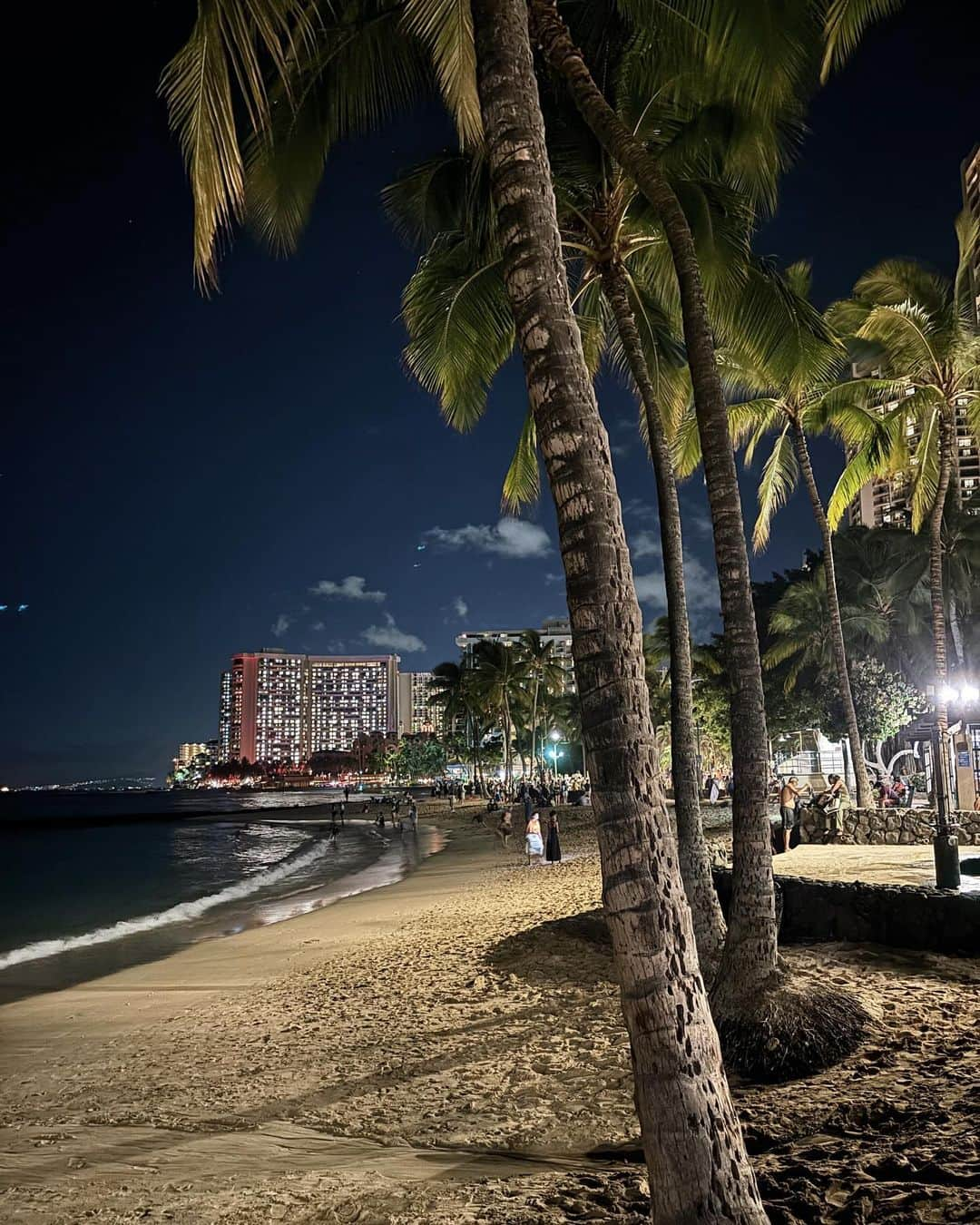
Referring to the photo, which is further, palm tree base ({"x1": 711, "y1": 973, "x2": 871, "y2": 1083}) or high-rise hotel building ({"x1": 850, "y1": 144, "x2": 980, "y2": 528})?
high-rise hotel building ({"x1": 850, "y1": 144, "x2": 980, "y2": 528})

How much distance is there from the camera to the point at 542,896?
47.5 ft

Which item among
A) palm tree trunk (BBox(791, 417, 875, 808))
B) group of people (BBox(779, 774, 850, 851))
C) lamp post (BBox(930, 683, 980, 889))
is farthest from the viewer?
palm tree trunk (BBox(791, 417, 875, 808))

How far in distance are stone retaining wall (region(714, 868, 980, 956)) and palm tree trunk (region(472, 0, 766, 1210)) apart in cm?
563

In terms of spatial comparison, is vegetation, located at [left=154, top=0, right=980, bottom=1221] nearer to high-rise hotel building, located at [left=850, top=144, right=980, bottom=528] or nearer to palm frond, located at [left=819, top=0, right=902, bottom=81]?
palm frond, located at [left=819, top=0, right=902, bottom=81]

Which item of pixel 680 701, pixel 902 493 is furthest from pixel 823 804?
pixel 902 493

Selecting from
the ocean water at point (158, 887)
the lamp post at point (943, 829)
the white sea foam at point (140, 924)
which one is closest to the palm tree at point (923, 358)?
the lamp post at point (943, 829)

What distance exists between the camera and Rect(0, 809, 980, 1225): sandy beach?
4.02 metres

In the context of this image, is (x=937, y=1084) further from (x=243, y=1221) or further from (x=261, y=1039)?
(x=261, y=1039)

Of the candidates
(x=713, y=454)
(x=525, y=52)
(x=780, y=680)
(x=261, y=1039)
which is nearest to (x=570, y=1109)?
(x=261, y=1039)

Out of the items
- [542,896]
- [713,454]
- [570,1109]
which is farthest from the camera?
[542,896]

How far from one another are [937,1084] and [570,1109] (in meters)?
2.20

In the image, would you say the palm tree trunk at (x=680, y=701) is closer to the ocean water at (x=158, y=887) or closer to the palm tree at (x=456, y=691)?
the ocean water at (x=158, y=887)

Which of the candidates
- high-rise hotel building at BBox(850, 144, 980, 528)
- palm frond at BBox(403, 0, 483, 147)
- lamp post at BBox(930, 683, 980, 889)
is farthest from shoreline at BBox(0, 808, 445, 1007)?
high-rise hotel building at BBox(850, 144, 980, 528)

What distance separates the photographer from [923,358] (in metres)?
16.4
